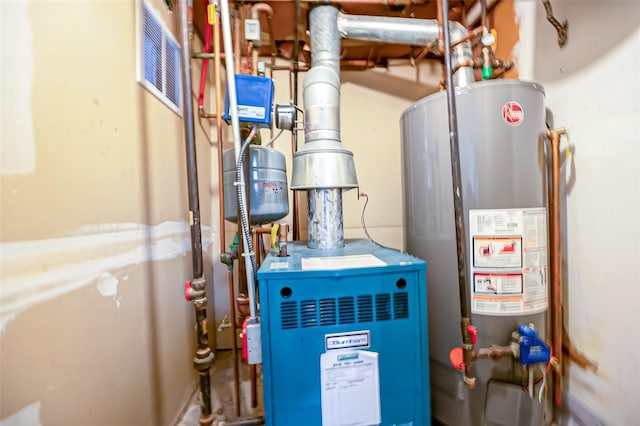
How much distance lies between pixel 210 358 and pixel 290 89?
5.45ft

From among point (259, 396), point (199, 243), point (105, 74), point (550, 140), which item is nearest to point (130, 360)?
point (199, 243)

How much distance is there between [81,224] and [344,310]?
767 millimetres

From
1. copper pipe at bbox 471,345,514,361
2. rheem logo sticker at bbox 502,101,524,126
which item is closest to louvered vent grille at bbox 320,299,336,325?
copper pipe at bbox 471,345,514,361

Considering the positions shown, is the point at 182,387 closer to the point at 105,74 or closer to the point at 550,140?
the point at 105,74

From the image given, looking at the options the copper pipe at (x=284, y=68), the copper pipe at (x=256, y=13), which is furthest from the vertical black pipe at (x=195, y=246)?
the copper pipe at (x=284, y=68)

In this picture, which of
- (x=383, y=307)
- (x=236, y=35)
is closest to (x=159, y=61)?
(x=236, y=35)

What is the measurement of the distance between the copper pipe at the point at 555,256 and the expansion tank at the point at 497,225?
12 centimetres

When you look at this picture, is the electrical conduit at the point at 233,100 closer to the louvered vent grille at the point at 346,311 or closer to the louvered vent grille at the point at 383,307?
the louvered vent grille at the point at 346,311

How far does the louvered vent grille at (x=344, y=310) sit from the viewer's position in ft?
2.50

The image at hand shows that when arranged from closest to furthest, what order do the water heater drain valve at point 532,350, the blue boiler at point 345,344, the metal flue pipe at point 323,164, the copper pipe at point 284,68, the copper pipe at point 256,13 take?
the blue boiler at point 345,344, the water heater drain valve at point 532,350, the metal flue pipe at point 323,164, the copper pipe at point 256,13, the copper pipe at point 284,68

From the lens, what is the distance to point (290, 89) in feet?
6.15

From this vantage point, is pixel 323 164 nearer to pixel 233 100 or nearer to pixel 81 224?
pixel 233 100

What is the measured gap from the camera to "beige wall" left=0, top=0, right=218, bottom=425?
1.93 ft

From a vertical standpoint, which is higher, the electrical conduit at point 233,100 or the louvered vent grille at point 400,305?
the electrical conduit at point 233,100
